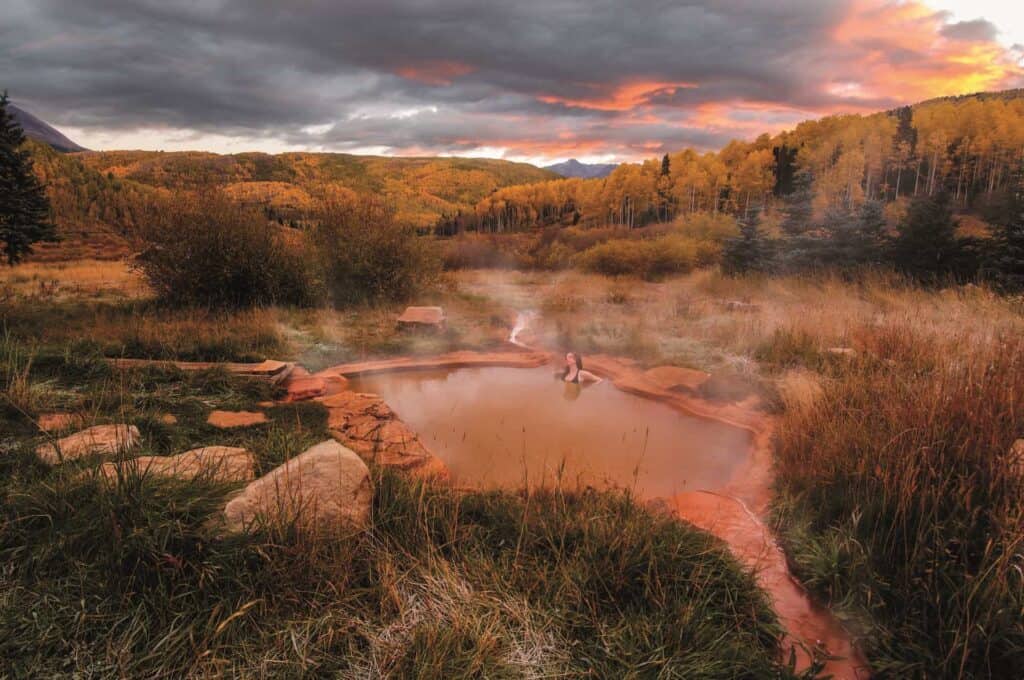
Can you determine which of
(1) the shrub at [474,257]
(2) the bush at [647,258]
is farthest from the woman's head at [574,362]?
(1) the shrub at [474,257]

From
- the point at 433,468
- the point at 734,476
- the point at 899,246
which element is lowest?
the point at 734,476

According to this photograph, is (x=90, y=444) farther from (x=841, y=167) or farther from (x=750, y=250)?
(x=841, y=167)

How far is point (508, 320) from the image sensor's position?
10.4 metres

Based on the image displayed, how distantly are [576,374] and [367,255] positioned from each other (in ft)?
20.8

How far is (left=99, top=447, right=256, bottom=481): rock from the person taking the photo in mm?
2748

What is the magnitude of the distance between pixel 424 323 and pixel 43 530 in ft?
22.3

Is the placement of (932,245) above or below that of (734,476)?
above

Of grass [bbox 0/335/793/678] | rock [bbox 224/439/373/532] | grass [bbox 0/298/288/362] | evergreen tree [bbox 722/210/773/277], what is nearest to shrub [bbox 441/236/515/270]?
evergreen tree [bbox 722/210/773/277]

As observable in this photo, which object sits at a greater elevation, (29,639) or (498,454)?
(29,639)

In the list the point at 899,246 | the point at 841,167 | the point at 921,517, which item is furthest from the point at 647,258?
the point at 841,167

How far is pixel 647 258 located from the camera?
16.4 metres

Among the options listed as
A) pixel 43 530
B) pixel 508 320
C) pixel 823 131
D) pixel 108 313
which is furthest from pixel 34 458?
pixel 823 131

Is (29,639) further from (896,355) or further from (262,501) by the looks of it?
(896,355)

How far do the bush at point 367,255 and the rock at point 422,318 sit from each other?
1.93 metres
